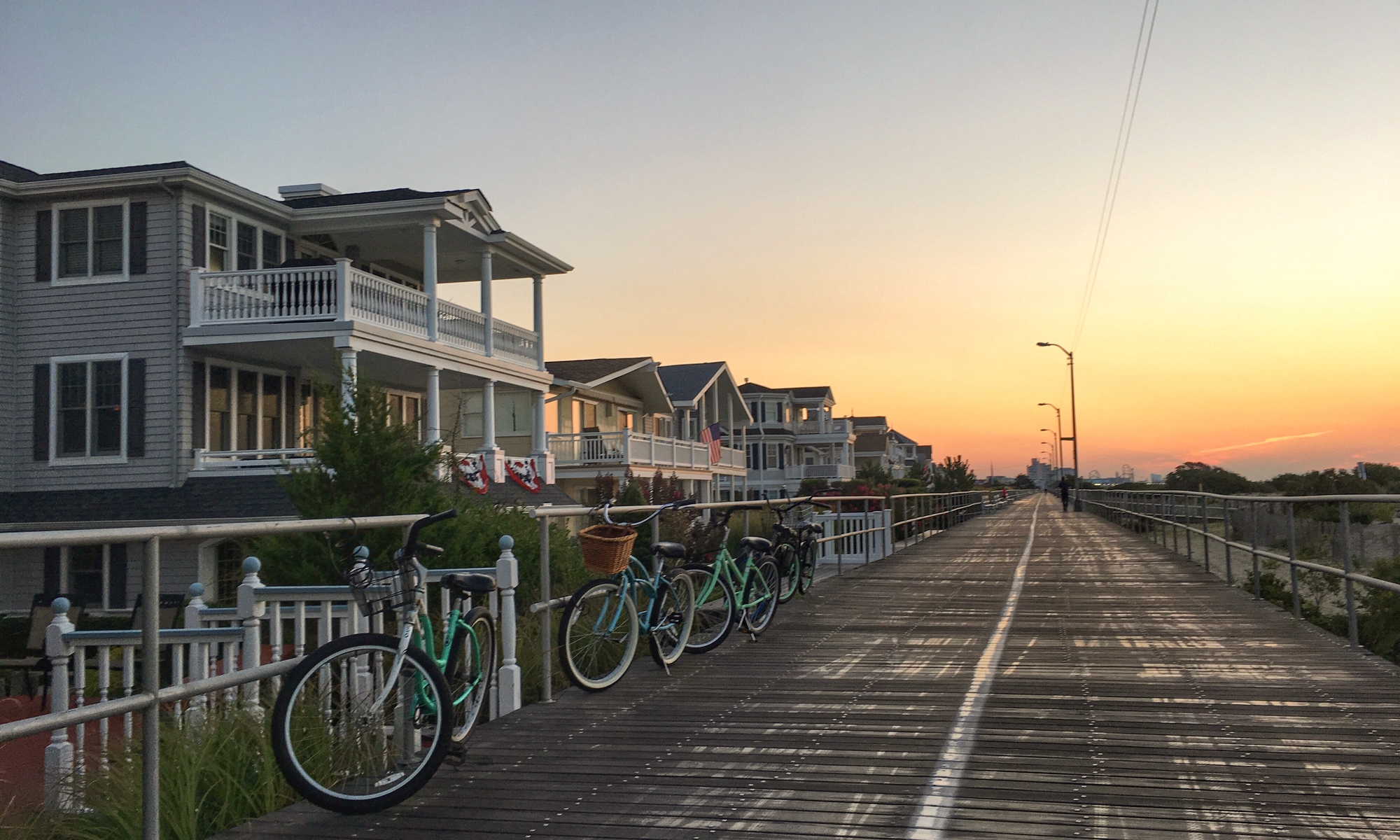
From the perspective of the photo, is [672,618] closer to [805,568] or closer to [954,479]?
[805,568]

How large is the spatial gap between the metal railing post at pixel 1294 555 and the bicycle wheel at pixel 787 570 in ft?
16.2

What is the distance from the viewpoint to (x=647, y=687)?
25.1 ft

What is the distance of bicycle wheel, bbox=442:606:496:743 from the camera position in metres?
5.36

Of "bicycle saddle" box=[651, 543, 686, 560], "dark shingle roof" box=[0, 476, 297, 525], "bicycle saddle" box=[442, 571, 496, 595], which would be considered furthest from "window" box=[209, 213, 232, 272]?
"bicycle saddle" box=[442, 571, 496, 595]

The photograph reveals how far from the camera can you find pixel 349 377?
57.1 ft

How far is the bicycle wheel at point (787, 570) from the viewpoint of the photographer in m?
12.2

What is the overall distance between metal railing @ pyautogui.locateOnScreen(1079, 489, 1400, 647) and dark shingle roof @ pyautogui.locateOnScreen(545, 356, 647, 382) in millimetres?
19979

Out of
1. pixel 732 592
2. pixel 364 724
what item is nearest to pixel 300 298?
pixel 732 592

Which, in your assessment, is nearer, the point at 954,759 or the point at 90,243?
the point at 954,759

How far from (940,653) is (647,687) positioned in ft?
9.02

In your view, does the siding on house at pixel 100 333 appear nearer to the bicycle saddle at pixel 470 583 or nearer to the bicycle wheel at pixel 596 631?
the bicycle wheel at pixel 596 631

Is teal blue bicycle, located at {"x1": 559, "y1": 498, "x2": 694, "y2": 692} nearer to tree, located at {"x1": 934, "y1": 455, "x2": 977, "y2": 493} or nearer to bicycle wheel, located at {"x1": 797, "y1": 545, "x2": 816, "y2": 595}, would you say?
bicycle wheel, located at {"x1": 797, "y1": 545, "x2": 816, "y2": 595}

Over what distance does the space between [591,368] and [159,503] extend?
23201mm

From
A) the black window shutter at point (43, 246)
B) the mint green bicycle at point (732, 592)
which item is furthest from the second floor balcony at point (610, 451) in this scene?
the mint green bicycle at point (732, 592)
